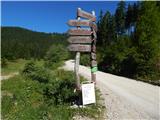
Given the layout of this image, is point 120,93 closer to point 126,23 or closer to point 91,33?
point 91,33

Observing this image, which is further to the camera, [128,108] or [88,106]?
[128,108]

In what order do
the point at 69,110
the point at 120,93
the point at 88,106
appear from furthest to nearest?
1. the point at 120,93
2. the point at 88,106
3. the point at 69,110

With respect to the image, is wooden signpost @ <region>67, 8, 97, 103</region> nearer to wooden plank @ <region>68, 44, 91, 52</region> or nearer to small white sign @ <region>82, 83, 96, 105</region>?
wooden plank @ <region>68, 44, 91, 52</region>

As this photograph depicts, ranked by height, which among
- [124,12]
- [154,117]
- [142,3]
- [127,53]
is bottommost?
[154,117]

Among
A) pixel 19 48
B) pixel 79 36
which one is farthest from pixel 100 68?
pixel 19 48

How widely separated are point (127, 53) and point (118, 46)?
15.5 ft

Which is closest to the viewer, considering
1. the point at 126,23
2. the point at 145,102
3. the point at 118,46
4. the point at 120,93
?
the point at 145,102

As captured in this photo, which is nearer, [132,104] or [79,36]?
[79,36]

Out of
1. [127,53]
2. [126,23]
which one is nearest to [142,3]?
[127,53]

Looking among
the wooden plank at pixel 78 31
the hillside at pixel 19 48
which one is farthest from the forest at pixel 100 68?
the hillside at pixel 19 48

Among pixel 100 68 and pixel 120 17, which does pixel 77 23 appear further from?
pixel 120 17

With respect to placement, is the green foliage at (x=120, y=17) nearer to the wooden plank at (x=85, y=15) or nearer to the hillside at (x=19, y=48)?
the hillside at (x=19, y=48)

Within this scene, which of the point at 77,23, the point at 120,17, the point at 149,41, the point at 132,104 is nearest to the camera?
the point at 77,23

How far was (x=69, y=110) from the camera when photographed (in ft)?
30.2
